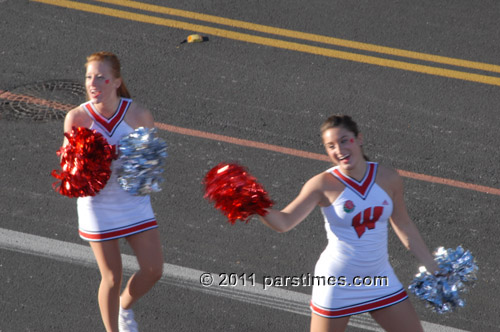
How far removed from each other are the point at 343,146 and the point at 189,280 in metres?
2.09

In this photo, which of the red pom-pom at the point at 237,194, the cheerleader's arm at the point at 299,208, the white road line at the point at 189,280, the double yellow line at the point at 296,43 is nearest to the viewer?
the red pom-pom at the point at 237,194

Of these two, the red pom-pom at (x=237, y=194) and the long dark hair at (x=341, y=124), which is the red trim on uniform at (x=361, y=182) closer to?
the long dark hair at (x=341, y=124)

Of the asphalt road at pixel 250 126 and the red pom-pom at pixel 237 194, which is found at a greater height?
the asphalt road at pixel 250 126

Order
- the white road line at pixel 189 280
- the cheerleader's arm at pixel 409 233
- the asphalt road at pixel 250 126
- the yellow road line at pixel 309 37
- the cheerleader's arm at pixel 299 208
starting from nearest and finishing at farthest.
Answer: the cheerleader's arm at pixel 299 208 < the cheerleader's arm at pixel 409 233 < the white road line at pixel 189 280 < the asphalt road at pixel 250 126 < the yellow road line at pixel 309 37

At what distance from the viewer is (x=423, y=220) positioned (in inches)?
271

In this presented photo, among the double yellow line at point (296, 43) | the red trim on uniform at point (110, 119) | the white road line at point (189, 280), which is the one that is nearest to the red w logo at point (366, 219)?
the white road line at point (189, 280)

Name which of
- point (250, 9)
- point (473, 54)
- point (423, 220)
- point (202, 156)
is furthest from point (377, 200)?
point (250, 9)

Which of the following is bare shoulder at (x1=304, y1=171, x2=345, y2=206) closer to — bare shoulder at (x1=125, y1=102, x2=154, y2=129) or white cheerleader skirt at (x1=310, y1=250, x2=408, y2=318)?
white cheerleader skirt at (x1=310, y1=250, x2=408, y2=318)

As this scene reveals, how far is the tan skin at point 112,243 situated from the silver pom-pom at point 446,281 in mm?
1619

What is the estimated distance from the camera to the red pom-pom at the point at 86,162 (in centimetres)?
496

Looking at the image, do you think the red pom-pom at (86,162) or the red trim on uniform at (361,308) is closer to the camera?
the red trim on uniform at (361,308)

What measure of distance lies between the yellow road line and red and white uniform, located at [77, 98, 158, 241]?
4782mm

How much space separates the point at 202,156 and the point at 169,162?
1.01 feet

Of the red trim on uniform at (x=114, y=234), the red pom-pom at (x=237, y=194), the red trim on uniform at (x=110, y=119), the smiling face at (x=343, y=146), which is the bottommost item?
the red trim on uniform at (x=114, y=234)
